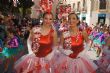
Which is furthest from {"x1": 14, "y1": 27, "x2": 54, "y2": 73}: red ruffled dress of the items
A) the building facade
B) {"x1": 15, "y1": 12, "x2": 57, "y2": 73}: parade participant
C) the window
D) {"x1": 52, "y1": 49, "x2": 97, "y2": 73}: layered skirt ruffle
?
the window

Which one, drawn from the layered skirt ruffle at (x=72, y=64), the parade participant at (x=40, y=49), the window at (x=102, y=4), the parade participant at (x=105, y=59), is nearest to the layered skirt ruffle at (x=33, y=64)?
the parade participant at (x=40, y=49)

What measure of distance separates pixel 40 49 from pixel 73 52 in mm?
621

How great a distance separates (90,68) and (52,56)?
2.48 feet

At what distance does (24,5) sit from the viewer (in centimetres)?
764

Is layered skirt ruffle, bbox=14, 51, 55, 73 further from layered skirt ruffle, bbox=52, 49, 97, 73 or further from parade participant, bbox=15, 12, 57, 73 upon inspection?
layered skirt ruffle, bbox=52, 49, 97, 73

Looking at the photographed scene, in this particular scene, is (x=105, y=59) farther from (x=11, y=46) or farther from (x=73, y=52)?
(x=11, y=46)

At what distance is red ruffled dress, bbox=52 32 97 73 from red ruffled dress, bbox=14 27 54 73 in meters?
0.21

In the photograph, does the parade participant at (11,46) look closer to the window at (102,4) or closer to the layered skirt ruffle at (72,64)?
the layered skirt ruffle at (72,64)

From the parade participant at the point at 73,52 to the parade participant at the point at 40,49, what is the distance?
19 cm

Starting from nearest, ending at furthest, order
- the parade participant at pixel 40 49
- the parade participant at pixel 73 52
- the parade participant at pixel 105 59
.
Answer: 1. the parade participant at pixel 40 49
2. the parade participant at pixel 73 52
3. the parade participant at pixel 105 59

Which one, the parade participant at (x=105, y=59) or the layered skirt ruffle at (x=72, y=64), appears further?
the parade participant at (x=105, y=59)

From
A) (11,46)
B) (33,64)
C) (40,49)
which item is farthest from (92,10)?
(11,46)

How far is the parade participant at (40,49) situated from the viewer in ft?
21.3

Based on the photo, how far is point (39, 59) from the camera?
6543mm
